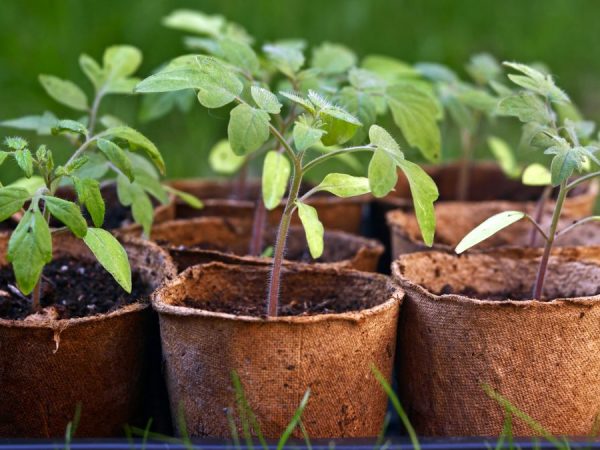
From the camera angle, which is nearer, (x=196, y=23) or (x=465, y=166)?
Answer: (x=196, y=23)

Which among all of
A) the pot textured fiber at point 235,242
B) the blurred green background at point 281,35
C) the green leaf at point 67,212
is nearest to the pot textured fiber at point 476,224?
the pot textured fiber at point 235,242

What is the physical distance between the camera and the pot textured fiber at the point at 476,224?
87.5 inches

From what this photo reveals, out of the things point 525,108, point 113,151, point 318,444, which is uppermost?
point 525,108

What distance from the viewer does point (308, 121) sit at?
1570 millimetres

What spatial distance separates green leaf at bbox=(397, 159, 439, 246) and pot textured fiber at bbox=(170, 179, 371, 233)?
0.85m

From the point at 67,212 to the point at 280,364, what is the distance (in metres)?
0.42

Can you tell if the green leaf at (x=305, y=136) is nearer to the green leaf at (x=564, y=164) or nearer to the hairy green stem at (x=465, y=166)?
the green leaf at (x=564, y=164)

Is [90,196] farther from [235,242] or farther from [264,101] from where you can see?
[235,242]

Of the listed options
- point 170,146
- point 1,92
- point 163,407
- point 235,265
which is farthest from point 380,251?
point 1,92

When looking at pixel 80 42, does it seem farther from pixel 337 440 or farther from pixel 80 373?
pixel 337 440

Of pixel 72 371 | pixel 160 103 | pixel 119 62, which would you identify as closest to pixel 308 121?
pixel 72 371

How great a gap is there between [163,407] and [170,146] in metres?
1.95

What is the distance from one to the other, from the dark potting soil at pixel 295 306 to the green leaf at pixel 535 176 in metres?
0.42

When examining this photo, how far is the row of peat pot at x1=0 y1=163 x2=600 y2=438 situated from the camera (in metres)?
1.51
